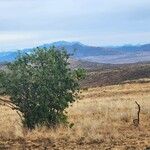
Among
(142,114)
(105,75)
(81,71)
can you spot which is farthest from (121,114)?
(105,75)

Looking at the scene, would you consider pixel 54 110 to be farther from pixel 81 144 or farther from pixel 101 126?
pixel 81 144

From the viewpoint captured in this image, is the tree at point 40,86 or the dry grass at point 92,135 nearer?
the dry grass at point 92,135

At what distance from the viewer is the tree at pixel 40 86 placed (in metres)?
20.4

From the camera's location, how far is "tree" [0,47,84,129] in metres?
20.4

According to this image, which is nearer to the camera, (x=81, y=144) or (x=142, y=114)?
(x=81, y=144)

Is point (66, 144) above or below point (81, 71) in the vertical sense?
below

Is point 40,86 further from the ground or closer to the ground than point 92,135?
further from the ground

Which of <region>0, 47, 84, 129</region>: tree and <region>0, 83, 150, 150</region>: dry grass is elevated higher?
<region>0, 47, 84, 129</region>: tree

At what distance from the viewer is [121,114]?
23391 millimetres

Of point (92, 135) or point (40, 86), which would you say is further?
point (40, 86)

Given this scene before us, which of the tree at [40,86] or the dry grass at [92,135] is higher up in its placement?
the tree at [40,86]

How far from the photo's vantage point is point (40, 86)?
20359mm

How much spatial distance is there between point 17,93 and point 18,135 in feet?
6.58

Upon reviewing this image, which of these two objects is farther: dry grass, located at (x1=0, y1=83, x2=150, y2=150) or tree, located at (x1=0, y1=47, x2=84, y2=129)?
tree, located at (x1=0, y1=47, x2=84, y2=129)
